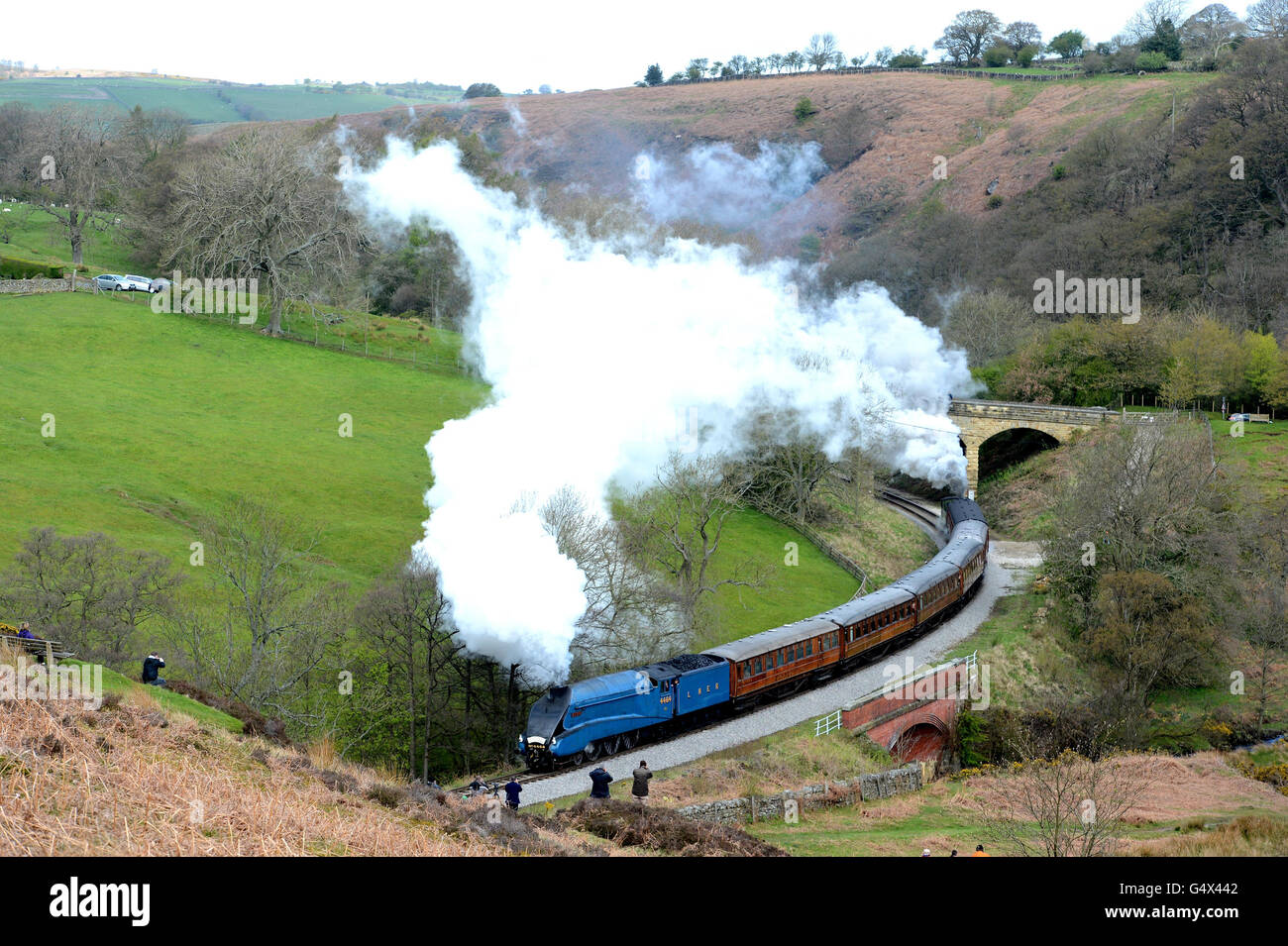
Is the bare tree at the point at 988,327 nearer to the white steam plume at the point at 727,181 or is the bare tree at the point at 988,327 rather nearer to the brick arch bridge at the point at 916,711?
the white steam plume at the point at 727,181

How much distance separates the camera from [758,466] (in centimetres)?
6200

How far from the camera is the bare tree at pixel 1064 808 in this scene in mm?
21391

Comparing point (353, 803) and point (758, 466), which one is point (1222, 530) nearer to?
point (758, 466)

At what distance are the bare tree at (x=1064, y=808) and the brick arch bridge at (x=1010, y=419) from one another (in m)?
39.1

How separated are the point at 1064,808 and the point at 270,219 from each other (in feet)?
199

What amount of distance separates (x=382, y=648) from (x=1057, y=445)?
51.4 m

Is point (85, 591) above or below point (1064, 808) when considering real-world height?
above

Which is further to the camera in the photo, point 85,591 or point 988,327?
point 988,327

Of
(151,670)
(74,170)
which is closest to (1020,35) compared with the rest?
(74,170)

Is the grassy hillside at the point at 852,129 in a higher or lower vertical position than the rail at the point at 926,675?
higher

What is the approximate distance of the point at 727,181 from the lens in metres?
144
